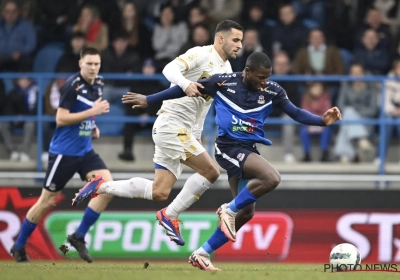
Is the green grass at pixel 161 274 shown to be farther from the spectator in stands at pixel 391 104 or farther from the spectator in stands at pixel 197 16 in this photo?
the spectator in stands at pixel 197 16

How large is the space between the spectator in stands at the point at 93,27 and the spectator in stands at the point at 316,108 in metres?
3.68

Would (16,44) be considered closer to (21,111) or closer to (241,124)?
(21,111)

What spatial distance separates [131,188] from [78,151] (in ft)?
5.62

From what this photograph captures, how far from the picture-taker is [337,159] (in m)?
13.9

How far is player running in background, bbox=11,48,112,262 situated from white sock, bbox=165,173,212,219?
1.67 m

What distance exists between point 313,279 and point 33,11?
947 centimetres

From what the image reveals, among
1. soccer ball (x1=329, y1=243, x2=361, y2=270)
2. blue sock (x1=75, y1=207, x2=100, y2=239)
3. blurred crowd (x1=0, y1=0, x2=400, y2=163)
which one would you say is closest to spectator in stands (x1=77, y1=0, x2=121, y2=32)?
blurred crowd (x1=0, y1=0, x2=400, y2=163)

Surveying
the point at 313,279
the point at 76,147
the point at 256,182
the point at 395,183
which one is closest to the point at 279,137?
the point at 395,183

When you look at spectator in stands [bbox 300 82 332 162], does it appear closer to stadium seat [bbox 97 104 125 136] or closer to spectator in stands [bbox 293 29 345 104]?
spectator in stands [bbox 293 29 345 104]

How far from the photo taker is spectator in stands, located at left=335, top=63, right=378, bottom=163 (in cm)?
1368

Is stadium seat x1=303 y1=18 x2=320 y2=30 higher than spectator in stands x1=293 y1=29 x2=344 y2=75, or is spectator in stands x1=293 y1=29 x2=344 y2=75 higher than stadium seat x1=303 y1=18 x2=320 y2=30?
stadium seat x1=303 y1=18 x2=320 y2=30

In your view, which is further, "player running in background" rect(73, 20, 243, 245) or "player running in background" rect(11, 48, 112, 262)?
"player running in background" rect(11, 48, 112, 262)

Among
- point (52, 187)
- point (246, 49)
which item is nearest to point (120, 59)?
point (246, 49)

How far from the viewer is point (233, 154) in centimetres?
941
